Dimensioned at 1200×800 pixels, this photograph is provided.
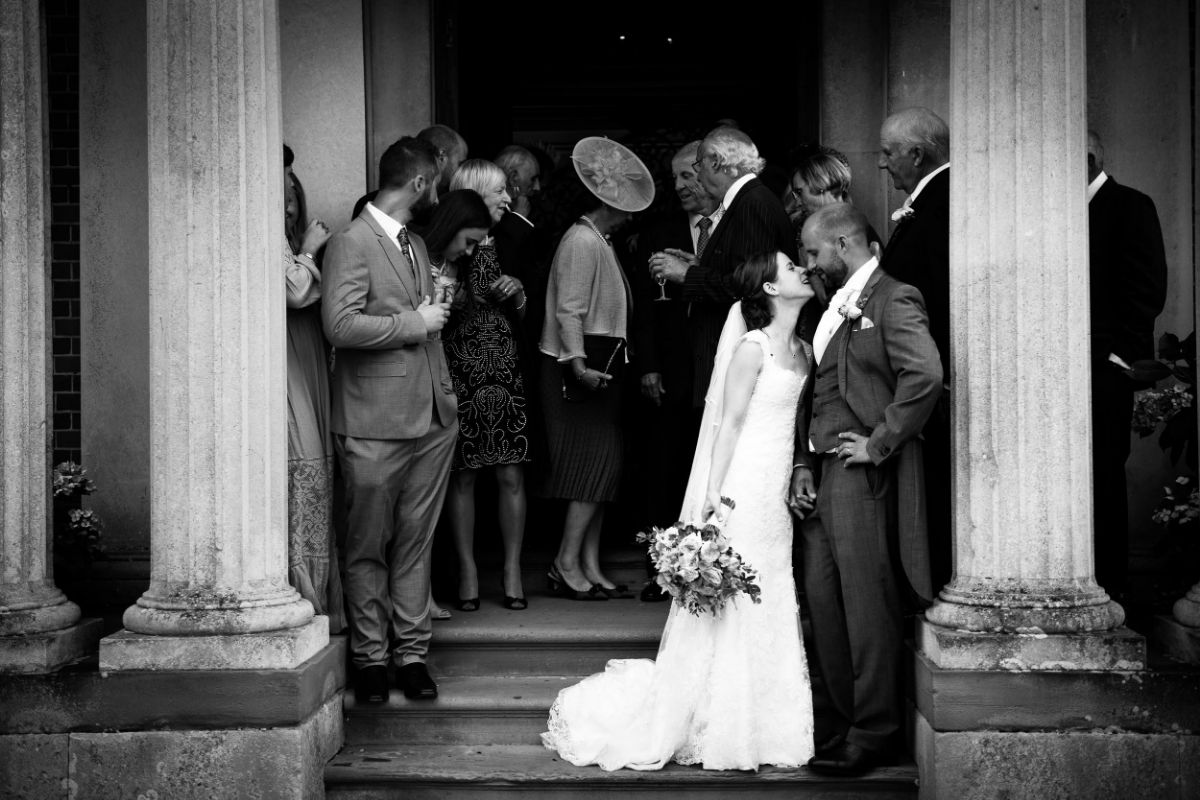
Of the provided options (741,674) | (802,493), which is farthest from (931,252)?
(741,674)

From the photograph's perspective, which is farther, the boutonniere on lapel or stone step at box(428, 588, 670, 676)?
stone step at box(428, 588, 670, 676)

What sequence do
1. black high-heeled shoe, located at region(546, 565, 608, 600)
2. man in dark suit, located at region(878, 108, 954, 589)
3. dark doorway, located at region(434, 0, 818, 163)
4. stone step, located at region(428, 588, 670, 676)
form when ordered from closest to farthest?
man in dark suit, located at region(878, 108, 954, 589)
stone step, located at region(428, 588, 670, 676)
black high-heeled shoe, located at region(546, 565, 608, 600)
dark doorway, located at region(434, 0, 818, 163)

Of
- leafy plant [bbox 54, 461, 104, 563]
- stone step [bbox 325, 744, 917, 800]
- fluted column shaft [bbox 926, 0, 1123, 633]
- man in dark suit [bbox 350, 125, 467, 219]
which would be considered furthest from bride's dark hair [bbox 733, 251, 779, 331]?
leafy plant [bbox 54, 461, 104, 563]

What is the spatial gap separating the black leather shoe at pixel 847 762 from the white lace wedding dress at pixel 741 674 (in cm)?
8

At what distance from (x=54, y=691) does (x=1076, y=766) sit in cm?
386

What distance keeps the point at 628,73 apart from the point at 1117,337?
15.2 ft

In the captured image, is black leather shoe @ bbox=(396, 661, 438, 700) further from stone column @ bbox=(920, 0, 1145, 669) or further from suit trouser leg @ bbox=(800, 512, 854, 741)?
stone column @ bbox=(920, 0, 1145, 669)

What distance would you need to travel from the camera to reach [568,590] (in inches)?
273

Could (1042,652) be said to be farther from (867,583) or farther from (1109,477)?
(1109,477)

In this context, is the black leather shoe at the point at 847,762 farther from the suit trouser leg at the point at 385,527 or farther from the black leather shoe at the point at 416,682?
the suit trouser leg at the point at 385,527

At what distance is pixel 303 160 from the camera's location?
7098mm

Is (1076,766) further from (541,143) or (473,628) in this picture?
(541,143)

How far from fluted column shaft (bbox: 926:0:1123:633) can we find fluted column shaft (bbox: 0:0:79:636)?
365cm

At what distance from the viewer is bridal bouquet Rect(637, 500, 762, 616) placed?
516 centimetres
